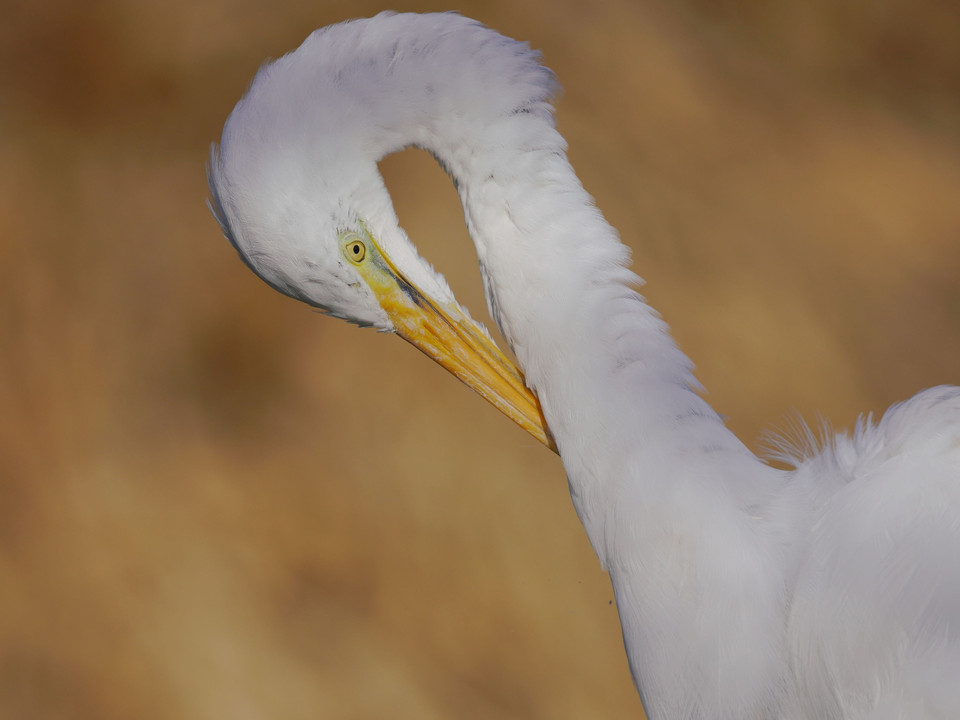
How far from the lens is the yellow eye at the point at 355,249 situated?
3.32 feet

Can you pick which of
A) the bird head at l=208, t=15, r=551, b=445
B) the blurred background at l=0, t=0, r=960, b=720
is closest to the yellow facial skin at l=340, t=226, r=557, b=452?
the bird head at l=208, t=15, r=551, b=445

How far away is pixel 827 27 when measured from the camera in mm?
2576

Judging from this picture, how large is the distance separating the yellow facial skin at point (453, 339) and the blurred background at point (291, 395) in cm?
109

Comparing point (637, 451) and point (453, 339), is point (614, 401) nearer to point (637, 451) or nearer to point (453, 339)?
point (637, 451)

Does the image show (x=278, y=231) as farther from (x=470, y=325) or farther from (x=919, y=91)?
(x=919, y=91)

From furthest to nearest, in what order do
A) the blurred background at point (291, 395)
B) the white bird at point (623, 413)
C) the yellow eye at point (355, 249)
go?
1. the blurred background at point (291, 395)
2. the yellow eye at point (355, 249)
3. the white bird at point (623, 413)

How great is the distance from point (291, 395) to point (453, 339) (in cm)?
127

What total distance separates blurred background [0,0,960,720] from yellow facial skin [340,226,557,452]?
109cm

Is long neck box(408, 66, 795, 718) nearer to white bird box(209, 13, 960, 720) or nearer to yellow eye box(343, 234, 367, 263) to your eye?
white bird box(209, 13, 960, 720)

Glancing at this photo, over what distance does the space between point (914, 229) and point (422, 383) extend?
1548 mm

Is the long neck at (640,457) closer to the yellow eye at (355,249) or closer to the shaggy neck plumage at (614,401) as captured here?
the shaggy neck plumage at (614,401)

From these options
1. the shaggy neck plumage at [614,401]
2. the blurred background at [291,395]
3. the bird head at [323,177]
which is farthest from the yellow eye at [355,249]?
the blurred background at [291,395]

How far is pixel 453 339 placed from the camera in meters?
Result: 1.08

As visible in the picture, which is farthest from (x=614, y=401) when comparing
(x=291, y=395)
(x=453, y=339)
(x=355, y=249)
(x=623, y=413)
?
(x=291, y=395)
